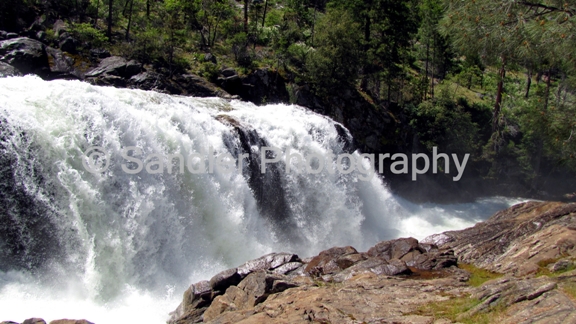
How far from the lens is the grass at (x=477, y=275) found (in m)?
9.75

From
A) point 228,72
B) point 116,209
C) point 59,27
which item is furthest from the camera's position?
point 228,72

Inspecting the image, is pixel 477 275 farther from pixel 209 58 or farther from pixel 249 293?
pixel 209 58

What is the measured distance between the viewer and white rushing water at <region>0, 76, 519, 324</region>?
11.1m

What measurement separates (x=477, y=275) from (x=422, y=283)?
6.48ft

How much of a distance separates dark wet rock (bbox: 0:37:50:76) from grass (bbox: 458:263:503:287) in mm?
21374

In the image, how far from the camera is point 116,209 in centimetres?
1227

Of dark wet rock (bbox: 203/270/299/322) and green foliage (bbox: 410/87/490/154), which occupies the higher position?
green foliage (bbox: 410/87/490/154)

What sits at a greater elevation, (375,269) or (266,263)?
(375,269)

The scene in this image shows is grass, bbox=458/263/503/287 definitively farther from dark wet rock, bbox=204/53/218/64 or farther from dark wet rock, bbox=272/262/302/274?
dark wet rock, bbox=204/53/218/64

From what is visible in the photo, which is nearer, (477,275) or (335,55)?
(477,275)

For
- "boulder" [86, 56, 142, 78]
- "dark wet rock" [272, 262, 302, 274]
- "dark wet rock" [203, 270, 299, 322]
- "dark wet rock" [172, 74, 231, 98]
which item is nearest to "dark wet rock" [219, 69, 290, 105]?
"dark wet rock" [172, 74, 231, 98]

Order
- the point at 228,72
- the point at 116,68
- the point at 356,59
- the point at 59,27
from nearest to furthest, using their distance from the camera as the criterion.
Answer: the point at 116,68 → the point at 59,27 → the point at 228,72 → the point at 356,59

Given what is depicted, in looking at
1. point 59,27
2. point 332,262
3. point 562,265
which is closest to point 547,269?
point 562,265

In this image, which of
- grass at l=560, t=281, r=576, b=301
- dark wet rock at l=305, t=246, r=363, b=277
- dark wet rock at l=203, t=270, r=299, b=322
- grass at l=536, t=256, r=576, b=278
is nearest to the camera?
grass at l=560, t=281, r=576, b=301
